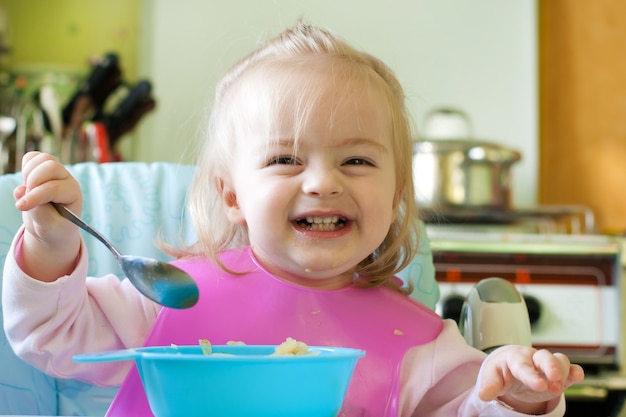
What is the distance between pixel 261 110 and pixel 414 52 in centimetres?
175

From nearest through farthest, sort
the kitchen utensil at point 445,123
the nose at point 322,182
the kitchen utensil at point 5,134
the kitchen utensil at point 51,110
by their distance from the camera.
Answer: the nose at point 322,182 < the kitchen utensil at point 5,134 < the kitchen utensil at point 51,110 < the kitchen utensil at point 445,123

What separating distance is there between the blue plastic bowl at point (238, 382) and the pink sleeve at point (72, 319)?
216 mm

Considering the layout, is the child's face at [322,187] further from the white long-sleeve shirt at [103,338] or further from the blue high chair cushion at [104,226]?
the blue high chair cushion at [104,226]

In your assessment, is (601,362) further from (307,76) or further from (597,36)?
(307,76)

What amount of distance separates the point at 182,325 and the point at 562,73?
2.07m

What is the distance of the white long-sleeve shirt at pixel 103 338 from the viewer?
0.83m

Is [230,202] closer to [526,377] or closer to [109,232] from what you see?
[109,232]

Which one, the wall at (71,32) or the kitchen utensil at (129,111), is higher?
the wall at (71,32)

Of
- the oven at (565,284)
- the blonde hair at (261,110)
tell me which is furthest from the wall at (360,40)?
the blonde hair at (261,110)

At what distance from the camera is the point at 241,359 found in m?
0.61

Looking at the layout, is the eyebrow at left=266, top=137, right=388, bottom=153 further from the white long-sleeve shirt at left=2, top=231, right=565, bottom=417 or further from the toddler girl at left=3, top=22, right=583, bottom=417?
the white long-sleeve shirt at left=2, top=231, right=565, bottom=417

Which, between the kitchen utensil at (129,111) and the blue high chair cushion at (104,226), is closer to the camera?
the blue high chair cushion at (104,226)

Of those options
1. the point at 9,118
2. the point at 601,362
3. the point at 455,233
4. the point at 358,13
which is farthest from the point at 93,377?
the point at 358,13

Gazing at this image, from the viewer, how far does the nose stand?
2.89ft
